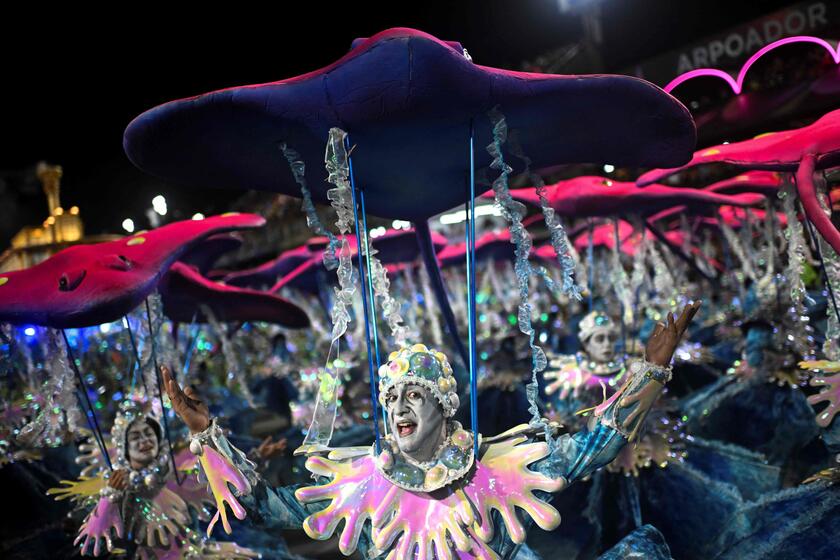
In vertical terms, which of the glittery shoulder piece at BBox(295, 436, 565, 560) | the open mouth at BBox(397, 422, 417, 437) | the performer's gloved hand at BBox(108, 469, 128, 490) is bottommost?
the glittery shoulder piece at BBox(295, 436, 565, 560)

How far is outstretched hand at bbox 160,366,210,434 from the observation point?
222 centimetres

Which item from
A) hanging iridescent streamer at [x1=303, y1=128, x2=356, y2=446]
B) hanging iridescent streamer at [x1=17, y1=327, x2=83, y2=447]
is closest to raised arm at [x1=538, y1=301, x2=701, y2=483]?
hanging iridescent streamer at [x1=303, y1=128, x2=356, y2=446]

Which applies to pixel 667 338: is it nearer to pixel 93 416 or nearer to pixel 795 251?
pixel 795 251

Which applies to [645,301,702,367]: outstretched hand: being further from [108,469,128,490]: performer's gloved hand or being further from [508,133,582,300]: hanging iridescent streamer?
[108,469,128,490]: performer's gloved hand

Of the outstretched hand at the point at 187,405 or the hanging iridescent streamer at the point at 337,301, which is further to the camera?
the hanging iridescent streamer at the point at 337,301

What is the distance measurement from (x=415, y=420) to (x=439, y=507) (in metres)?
0.28

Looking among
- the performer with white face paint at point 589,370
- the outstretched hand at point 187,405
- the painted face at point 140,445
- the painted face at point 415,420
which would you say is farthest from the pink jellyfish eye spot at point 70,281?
the performer with white face paint at point 589,370

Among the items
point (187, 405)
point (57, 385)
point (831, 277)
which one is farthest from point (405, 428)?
point (57, 385)

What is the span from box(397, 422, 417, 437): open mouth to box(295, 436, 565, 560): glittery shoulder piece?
164mm

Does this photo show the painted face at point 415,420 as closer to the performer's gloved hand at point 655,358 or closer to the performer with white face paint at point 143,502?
the performer's gloved hand at point 655,358

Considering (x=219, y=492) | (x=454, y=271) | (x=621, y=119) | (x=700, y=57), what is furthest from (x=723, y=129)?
(x=219, y=492)

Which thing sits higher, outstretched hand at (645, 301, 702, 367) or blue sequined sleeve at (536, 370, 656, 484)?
outstretched hand at (645, 301, 702, 367)

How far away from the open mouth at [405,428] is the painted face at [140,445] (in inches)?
67.7

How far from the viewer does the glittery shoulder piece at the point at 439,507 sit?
219 cm
